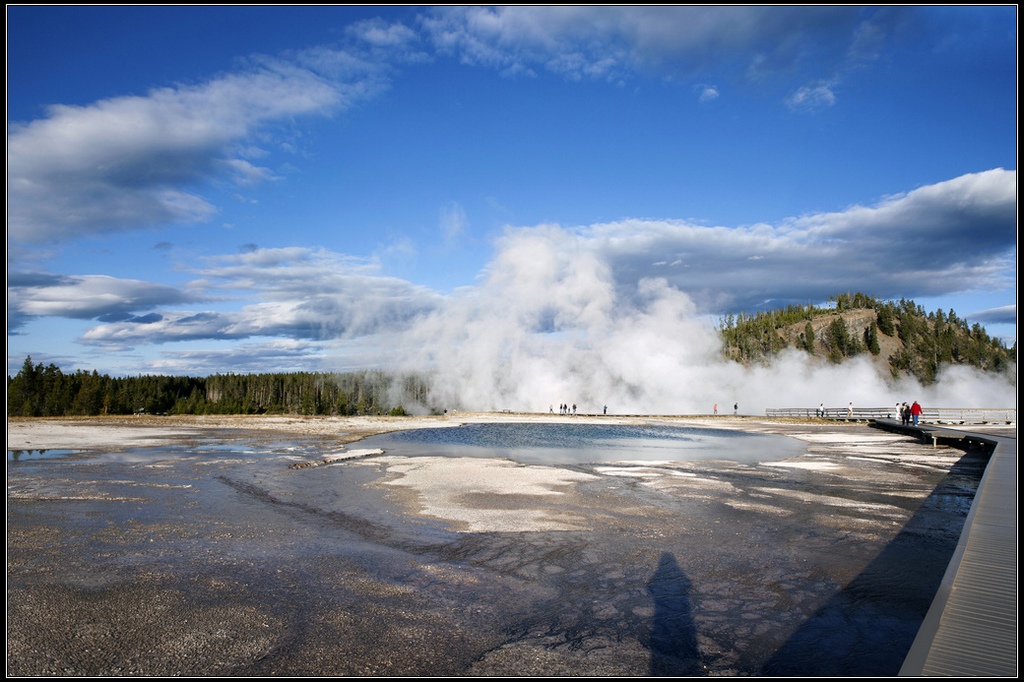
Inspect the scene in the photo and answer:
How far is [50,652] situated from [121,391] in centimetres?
13217

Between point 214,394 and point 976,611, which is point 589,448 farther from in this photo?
point 214,394

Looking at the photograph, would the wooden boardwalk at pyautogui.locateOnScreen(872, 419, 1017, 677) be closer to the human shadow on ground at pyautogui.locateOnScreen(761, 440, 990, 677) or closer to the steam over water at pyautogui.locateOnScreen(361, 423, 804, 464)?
the human shadow on ground at pyautogui.locateOnScreen(761, 440, 990, 677)

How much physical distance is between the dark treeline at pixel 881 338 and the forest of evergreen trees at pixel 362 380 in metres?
0.27

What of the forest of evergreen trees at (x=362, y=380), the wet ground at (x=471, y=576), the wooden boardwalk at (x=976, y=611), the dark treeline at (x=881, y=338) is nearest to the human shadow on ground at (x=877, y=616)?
the wet ground at (x=471, y=576)

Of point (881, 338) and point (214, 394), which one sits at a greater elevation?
point (881, 338)

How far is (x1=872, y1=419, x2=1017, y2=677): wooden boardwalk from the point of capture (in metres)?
4.99

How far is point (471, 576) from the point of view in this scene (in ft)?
30.4

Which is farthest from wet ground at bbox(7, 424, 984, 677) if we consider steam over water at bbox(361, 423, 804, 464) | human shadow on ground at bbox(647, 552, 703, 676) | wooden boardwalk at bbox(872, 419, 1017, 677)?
steam over water at bbox(361, 423, 804, 464)

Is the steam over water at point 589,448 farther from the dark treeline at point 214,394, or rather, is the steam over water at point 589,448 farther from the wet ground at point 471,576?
the dark treeline at point 214,394

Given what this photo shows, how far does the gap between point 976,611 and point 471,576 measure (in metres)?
6.48

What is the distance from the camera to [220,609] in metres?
7.77

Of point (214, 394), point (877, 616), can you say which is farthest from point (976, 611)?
point (214, 394)

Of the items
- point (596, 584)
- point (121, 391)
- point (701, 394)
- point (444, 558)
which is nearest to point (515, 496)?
point (444, 558)

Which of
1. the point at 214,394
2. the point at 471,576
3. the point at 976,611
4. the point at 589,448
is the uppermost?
the point at 976,611
